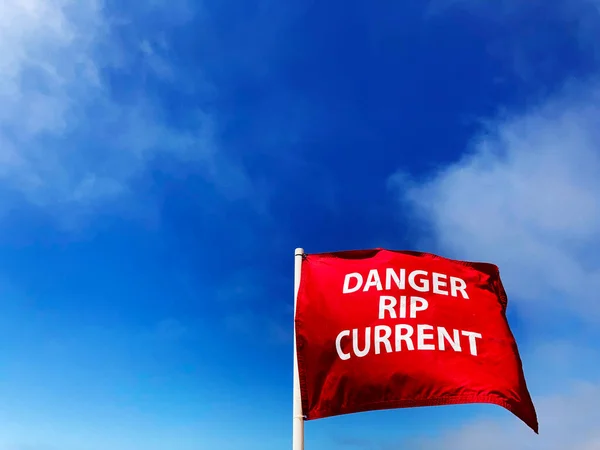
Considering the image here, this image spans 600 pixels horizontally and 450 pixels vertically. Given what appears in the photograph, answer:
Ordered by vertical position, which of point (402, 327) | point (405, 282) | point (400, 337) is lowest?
point (400, 337)

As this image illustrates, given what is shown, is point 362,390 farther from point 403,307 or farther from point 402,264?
point 402,264

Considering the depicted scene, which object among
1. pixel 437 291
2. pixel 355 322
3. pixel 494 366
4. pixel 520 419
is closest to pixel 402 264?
pixel 437 291

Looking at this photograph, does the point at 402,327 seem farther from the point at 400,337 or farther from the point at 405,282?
the point at 405,282

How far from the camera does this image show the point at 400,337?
1083 cm

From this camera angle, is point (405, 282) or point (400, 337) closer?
point (400, 337)

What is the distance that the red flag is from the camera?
10531mm

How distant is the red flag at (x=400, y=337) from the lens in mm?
10531

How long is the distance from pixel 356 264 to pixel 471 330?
256cm

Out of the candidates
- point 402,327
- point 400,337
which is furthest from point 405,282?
point 400,337

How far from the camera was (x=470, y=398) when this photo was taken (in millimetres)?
10539

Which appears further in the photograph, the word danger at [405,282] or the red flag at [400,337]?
the word danger at [405,282]

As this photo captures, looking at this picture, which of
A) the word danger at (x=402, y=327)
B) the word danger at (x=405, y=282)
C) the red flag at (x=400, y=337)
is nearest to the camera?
the red flag at (x=400, y=337)

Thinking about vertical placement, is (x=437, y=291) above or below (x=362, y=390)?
above

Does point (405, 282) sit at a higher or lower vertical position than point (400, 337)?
higher
